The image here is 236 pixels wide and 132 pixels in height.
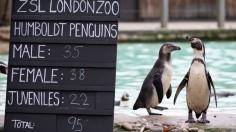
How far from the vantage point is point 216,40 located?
1883 cm

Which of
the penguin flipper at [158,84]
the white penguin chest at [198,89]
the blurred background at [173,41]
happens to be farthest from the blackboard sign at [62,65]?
the blurred background at [173,41]

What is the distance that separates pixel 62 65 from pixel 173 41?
13.6 meters

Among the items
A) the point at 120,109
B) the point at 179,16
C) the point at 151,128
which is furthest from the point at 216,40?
the point at 151,128

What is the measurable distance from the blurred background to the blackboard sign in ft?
6.08

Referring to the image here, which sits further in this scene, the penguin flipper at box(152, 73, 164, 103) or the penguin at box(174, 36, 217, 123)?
the penguin flipper at box(152, 73, 164, 103)

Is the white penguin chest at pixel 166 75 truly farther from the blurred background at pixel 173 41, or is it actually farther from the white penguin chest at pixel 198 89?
the white penguin chest at pixel 198 89

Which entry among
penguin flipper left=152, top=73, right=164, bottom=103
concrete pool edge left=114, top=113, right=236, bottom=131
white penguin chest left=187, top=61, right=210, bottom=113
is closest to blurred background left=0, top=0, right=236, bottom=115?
penguin flipper left=152, top=73, right=164, bottom=103

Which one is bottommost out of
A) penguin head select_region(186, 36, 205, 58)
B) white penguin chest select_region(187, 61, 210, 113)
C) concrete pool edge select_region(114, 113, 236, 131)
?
concrete pool edge select_region(114, 113, 236, 131)

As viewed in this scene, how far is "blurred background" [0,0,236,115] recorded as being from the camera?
32.1 ft

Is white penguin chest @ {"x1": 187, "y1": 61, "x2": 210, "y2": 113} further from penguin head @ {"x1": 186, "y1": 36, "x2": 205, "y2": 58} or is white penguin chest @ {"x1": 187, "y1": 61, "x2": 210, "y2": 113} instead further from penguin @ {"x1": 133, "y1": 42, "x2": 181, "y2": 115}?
penguin @ {"x1": 133, "y1": 42, "x2": 181, "y2": 115}

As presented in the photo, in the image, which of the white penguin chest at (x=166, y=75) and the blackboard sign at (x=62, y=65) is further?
the white penguin chest at (x=166, y=75)

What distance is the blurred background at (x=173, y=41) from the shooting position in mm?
9781

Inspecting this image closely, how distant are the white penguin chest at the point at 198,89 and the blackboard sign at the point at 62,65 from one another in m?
1.32

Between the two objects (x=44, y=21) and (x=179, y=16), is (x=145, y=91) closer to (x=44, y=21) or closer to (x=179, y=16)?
(x=44, y=21)
